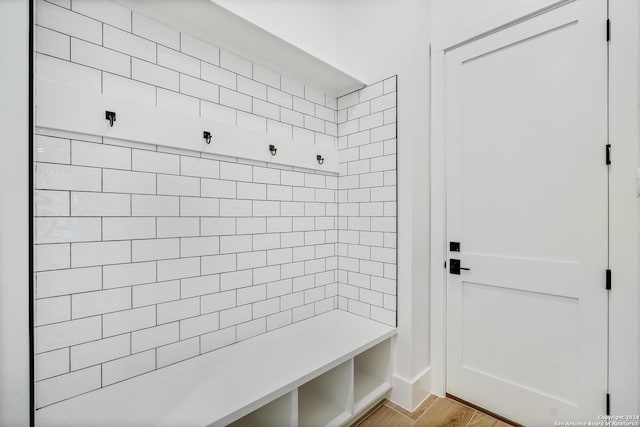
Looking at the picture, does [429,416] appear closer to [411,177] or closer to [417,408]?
[417,408]

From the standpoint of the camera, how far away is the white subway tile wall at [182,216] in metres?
1.08

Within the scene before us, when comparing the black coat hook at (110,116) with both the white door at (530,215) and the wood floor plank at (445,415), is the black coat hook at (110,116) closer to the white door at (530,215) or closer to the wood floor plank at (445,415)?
the white door at (530,215)

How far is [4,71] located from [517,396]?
231cm

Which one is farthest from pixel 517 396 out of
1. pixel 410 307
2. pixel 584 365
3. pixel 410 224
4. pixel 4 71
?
pixel 4 71

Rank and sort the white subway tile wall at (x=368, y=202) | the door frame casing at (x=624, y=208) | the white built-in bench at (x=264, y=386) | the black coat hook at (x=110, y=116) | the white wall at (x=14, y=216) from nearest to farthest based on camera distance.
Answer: the white wall at (x=14, y=216), the white built-in bench at (x=264, y=386), the black coat hook at (x=110, y=116), the door frame casing at (x=624, y=208), the white subway tile wall at (x=368, y=202)

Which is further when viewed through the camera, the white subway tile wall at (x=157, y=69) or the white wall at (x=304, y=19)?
the white wall at (x=304, y=19)

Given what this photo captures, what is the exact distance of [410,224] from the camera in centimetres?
171

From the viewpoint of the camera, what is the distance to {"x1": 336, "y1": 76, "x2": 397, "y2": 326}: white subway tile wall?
5.93ft

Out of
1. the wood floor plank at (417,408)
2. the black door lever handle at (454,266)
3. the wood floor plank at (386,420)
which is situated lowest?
the wood floor plank at (386,420)

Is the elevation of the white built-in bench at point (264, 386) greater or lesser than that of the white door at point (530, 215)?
lesser

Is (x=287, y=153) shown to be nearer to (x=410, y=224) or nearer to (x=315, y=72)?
(x=315, y=72)

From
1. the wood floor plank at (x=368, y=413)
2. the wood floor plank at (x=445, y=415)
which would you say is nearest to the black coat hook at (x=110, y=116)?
the wood floor plank at (x=368, y=413)

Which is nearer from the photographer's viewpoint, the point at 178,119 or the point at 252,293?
the point at 178,119

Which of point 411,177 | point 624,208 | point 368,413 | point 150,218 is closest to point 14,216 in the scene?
point 150,218
